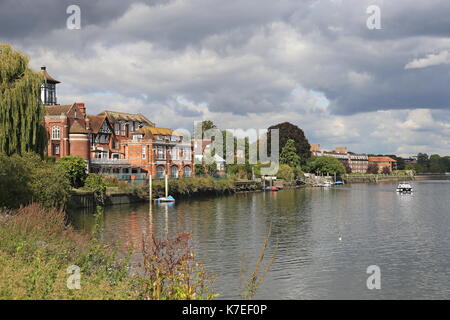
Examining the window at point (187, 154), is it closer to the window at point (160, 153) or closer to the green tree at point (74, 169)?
the window at point (160, 153)

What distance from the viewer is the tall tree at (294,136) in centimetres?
13412

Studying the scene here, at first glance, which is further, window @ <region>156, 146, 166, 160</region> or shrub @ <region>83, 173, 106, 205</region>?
window @ <region>156, 146, 166, 160</region>

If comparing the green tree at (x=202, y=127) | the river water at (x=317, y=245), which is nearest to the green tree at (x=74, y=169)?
the river water at (x=317, y=245)

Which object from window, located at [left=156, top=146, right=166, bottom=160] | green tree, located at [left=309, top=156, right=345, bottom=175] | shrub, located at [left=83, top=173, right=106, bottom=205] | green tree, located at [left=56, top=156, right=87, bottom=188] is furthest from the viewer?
green tree, located at [left=309, top=156, right=345, bottom=175]

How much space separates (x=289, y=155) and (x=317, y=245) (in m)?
99.4

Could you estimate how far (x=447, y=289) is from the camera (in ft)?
65.7

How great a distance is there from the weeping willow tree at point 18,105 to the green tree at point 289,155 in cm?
9356

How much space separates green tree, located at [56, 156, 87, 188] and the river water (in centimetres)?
760

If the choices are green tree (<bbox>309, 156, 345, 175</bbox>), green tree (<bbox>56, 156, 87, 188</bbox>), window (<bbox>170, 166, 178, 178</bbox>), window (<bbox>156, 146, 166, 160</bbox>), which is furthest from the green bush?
green tree (<bbox>309, 156, 345, 175</bbox>)

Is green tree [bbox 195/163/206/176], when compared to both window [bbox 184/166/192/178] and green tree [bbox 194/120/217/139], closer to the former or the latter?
window [bbox 184/166/192/178]

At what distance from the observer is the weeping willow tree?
38.7 meters

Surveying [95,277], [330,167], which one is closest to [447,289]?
[95,277]
